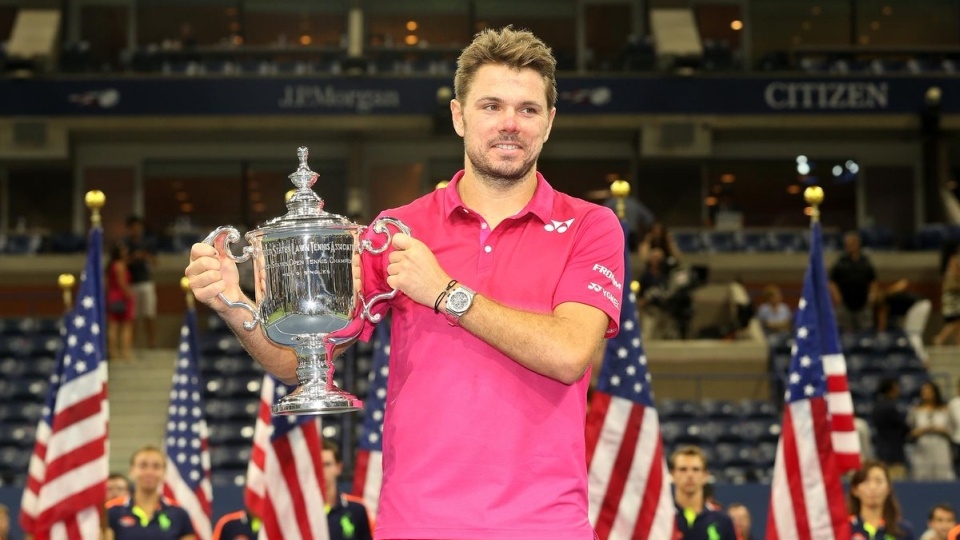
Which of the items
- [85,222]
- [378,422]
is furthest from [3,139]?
[378,422]

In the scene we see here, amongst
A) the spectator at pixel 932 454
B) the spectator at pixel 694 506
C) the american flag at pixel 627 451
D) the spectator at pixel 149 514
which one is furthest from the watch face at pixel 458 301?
the spectator at pixel 932 454

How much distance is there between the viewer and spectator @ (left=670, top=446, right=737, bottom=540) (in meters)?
10.2

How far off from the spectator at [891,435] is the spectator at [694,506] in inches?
180

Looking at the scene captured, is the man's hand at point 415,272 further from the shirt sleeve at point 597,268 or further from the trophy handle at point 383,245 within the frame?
the shirt sleeve at point 597,268

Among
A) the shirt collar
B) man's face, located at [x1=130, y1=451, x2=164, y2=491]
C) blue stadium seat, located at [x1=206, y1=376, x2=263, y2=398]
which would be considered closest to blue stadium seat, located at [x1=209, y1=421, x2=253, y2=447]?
blue stadium seat, located at [x1=206, y1=376, x2=263, y2=398]

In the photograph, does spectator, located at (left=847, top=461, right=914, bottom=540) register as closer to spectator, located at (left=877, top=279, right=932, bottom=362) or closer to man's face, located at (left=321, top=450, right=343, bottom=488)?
man's face, located at (left=321, top=450, right=343, bottom=488)

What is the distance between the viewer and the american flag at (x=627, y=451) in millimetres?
10367

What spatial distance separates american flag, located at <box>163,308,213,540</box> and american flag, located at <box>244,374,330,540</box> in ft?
5.10

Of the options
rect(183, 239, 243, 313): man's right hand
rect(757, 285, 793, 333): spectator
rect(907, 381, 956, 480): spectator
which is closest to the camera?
rect(183, 239, 243, 313): man's right hand

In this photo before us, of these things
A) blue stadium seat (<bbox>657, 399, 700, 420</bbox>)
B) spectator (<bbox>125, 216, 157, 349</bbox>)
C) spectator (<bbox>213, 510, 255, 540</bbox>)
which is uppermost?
spectator (<bbox>125, 216, 157, 349</bbox>)

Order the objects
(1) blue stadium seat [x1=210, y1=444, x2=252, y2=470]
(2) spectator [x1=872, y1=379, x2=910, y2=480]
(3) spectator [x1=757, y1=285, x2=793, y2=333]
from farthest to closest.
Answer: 1. (3) spectator [x1=757, y1=285, x2=793, y2=333]
2. (1) blue stadium seat [x1=210, y1=444, x2=252, y2=470]
3. (2) spectator [x1=872, y1=379, x2=910, y2=480]

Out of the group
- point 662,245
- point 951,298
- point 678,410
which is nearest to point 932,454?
point 678,410

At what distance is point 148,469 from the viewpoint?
10438 mm

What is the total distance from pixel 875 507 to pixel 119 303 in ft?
38.7
